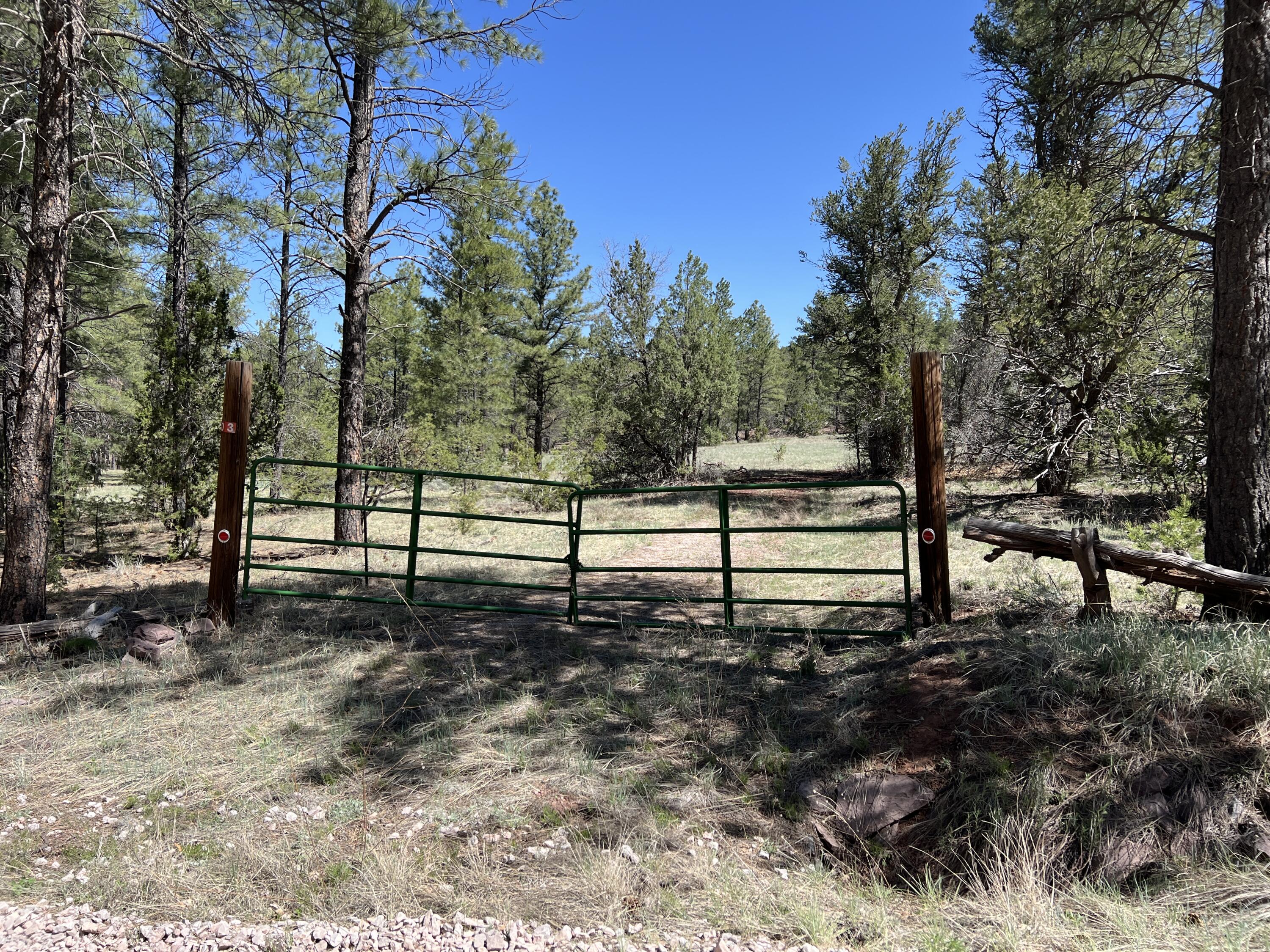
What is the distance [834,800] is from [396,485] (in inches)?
448

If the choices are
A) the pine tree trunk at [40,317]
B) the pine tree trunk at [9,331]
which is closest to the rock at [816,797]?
the pine tree trunk at [40,317]

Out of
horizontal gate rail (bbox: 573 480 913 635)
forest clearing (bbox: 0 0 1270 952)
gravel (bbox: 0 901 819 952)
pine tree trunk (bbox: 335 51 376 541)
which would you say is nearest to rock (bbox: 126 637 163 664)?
forest clearing (bbox: 0 0 1270 952)

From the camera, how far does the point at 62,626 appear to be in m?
6.17

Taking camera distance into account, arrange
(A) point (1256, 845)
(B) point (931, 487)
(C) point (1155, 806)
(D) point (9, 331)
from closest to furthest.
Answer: (A) point (1256, 845) → (C) point (1155, 806) → (B) point (931, 487) → (D) point (9, 331)

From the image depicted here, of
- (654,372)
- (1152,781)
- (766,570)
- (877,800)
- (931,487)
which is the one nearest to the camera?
(1152,781)

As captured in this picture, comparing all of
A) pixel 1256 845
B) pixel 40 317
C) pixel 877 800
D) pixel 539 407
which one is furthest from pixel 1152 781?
pixel 539 407

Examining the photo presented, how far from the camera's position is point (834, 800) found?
3617 millimetres

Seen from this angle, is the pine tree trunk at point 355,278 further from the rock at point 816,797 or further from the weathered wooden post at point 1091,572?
the weathered wooden post at point 1091,572

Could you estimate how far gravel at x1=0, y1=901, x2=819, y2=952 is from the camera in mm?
2648

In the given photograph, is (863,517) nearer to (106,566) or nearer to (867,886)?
(867,886)

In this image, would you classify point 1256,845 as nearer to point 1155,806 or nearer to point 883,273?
point 1155,806

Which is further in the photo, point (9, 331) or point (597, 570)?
point (9, 331)

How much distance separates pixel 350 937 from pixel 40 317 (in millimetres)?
6430

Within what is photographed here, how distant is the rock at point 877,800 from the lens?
3.46m
